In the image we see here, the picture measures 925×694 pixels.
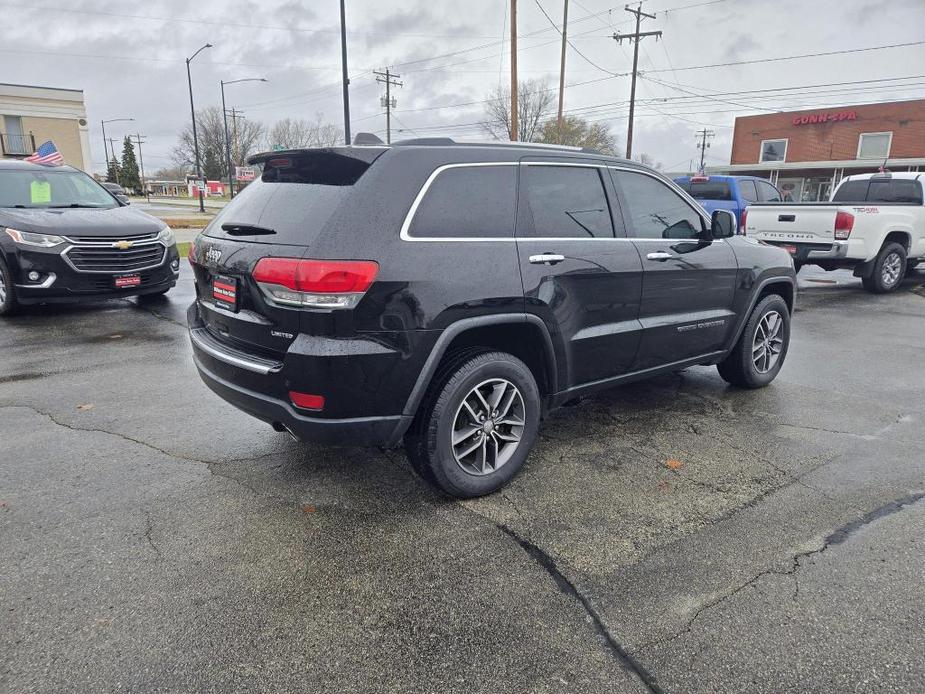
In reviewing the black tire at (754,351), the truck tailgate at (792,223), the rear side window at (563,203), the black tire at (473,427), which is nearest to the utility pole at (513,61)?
the truck tailgate at (792,223)

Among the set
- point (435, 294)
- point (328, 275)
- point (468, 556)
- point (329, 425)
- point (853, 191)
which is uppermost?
point (853, 191)

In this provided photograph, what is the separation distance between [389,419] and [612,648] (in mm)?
1360

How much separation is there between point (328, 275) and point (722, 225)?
3.21 m

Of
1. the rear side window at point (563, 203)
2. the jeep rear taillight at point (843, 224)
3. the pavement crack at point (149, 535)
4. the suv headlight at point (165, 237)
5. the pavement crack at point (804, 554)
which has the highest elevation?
the rear side window at point (563, 203)

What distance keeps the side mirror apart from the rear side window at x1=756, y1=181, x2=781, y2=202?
1225 centimetres

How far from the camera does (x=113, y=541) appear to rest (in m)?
2.95

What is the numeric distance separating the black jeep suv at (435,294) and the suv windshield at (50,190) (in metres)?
5.58

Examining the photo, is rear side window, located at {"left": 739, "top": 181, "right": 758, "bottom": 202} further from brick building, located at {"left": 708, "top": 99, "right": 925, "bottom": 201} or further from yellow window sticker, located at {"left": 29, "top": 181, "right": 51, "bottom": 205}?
brick building, located at {"left": 708, "top": 99, "right": 925, "bottom": 201}

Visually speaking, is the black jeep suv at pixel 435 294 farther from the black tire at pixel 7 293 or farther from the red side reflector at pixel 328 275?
the black tire at pixel 7 293

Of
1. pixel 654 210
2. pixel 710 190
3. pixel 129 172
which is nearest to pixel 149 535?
pixel 654 210

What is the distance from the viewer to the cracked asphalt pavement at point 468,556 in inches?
87.4

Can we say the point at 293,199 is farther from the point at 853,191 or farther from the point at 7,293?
the point at 853,191

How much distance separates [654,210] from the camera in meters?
4.30

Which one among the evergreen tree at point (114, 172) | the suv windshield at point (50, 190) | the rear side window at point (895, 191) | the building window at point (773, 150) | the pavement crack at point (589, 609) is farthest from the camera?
the evergreen tree at point (114, 172)
